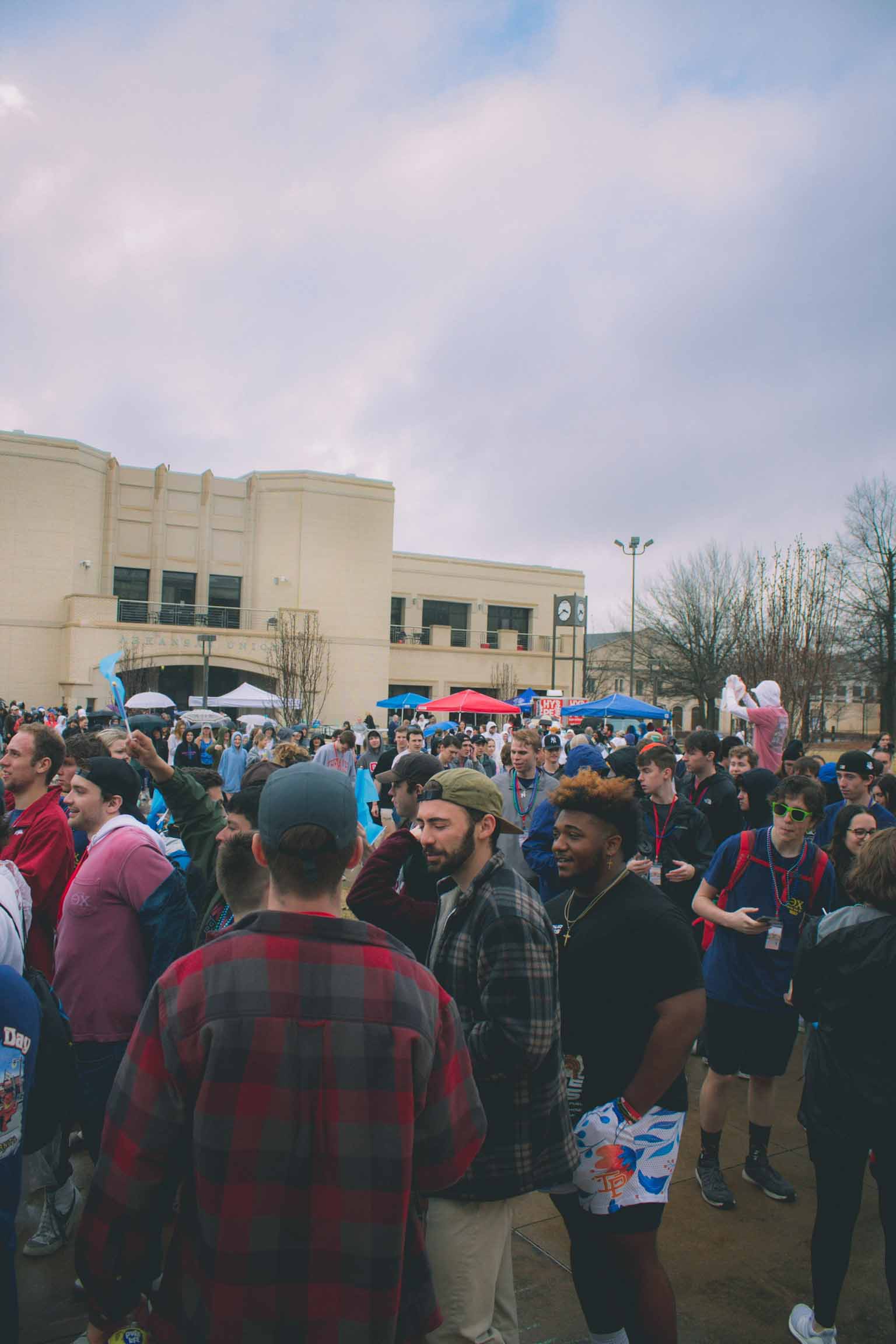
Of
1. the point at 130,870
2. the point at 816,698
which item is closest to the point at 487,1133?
the point at 130,870

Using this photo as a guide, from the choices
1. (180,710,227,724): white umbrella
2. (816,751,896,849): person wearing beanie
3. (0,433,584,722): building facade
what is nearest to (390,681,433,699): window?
(0,433,584,722): building facade

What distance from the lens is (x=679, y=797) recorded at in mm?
5629

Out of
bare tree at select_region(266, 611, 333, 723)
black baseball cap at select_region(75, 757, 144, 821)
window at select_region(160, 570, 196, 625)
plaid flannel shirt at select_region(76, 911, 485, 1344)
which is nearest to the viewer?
plaid flannel shirt at select_region(76, 911, 485, 1344)

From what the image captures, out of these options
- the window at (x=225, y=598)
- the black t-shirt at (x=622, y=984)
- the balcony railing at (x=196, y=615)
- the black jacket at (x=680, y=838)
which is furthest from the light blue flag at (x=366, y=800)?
the window at (x=225, y=598)

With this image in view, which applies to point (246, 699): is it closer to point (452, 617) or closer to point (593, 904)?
point (452, 617)

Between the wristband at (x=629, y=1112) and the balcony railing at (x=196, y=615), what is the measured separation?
37300mm

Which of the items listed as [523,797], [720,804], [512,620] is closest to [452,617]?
[512,620]

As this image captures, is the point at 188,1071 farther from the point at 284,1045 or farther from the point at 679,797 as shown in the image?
the point at 679,797

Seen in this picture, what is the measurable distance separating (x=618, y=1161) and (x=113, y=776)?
8.51 feet

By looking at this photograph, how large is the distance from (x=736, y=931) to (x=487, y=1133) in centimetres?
224

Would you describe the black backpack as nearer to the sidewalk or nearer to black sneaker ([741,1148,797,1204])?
the sidewalk

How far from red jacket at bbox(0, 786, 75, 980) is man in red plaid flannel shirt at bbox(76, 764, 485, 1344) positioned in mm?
2505

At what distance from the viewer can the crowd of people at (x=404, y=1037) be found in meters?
1.68

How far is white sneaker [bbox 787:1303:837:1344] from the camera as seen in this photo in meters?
3.04
